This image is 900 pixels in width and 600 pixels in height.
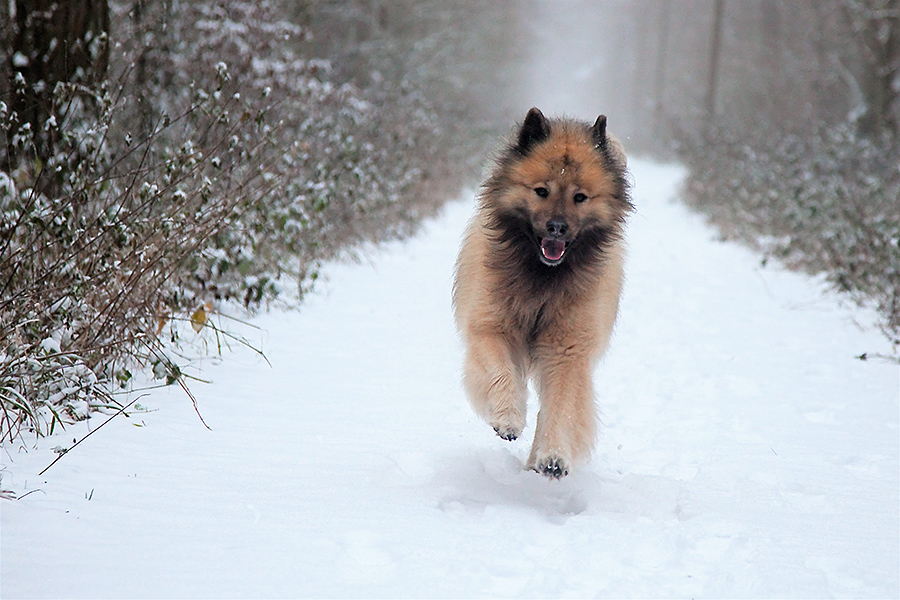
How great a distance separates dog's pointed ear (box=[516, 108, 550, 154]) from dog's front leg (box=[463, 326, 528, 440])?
35.7 inches

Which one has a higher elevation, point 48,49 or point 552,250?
point 48,49

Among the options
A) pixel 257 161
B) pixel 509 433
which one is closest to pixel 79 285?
pixel 509 433

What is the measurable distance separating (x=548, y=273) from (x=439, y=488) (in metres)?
1.15

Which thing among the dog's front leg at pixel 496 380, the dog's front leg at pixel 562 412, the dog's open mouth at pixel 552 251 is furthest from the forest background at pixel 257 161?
the dog's front leg at pixel 562 412

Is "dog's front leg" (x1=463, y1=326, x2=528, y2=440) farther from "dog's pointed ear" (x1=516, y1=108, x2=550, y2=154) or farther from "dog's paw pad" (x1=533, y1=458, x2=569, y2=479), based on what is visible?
"dog's pointed ear" (x1=516, y1=108, x2=550, y2=154)

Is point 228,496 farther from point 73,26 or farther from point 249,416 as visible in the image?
point 73,26

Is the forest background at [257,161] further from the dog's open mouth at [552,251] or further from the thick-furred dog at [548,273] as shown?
the dog's open mouth at [552,251]

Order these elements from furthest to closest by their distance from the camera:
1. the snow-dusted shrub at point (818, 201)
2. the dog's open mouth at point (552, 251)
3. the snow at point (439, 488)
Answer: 1. the snow-dusted shrub at point (818, 201)
2. the dog's open mouth at point (552, 251)
3. the snow at point (439, 488)

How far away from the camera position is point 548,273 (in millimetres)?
3359

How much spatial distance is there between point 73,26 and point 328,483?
3.79 m

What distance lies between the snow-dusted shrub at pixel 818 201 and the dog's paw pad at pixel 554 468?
3855mm

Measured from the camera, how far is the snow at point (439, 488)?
6.86 feet

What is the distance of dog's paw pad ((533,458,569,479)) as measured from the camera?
2.81m

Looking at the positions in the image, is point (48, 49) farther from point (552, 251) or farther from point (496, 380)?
point (496, 380)
